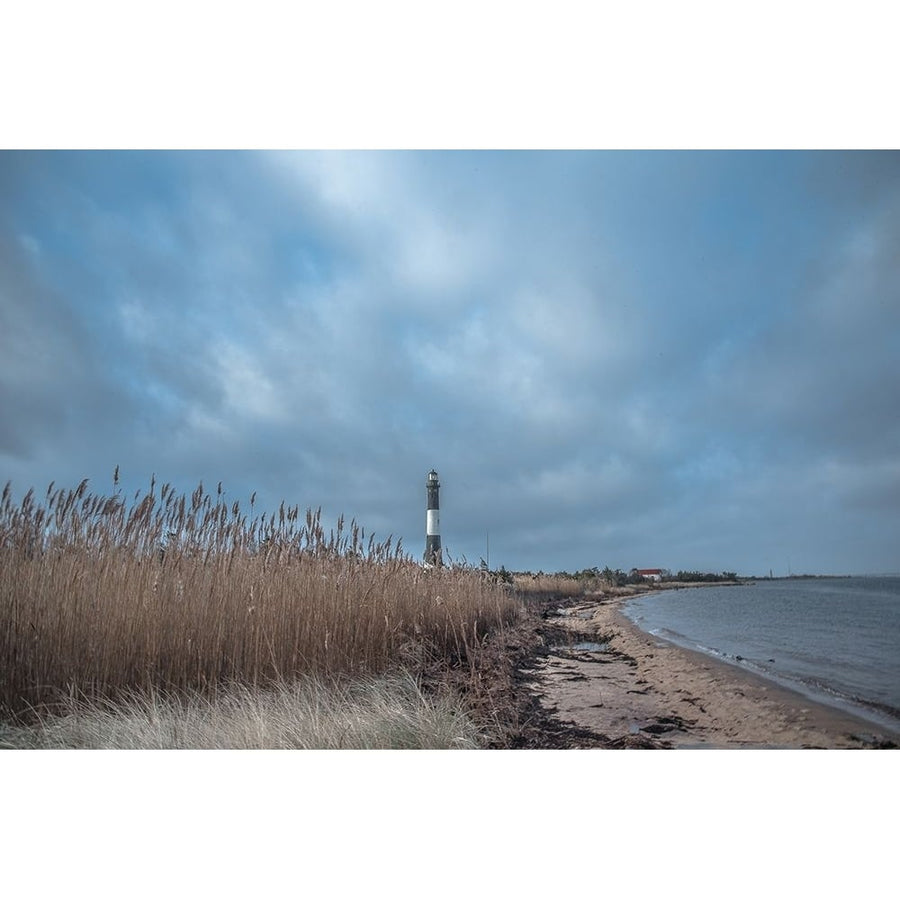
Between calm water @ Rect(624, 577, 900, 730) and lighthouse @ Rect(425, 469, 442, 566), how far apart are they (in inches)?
87.7

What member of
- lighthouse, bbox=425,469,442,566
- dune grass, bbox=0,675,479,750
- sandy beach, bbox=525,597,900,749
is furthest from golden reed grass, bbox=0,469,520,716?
sandy beach, bbox=525,597,900,749

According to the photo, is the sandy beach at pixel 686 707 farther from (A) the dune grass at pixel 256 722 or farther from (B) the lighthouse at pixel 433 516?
(B) the lighthouse at pixel 433 516

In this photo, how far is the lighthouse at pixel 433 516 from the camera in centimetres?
400

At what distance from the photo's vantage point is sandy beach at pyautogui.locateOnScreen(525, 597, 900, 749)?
2.79 metres

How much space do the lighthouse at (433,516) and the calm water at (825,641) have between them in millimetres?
2227

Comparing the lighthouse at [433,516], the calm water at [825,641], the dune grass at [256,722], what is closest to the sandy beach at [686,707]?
the calm water at [825,641]

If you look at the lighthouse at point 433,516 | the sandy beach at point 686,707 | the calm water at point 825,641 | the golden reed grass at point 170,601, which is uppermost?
the lighthouse at point 433,516

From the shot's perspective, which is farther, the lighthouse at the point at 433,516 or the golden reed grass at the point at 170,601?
the lighthouse at the point at 433,516

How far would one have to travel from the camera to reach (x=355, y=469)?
4.03 m

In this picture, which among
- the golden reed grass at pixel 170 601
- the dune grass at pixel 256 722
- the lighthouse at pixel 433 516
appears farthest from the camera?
the lighthouse at pixel 433 516
